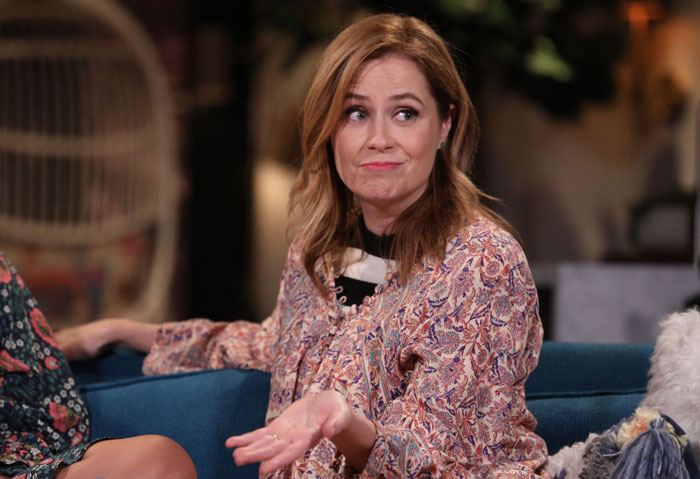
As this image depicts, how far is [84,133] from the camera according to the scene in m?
4.16

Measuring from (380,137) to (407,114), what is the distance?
0.23ft

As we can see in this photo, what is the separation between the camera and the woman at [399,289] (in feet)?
4.28

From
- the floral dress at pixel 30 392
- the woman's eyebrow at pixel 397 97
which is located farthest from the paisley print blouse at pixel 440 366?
the floral dress at pixel 30 392

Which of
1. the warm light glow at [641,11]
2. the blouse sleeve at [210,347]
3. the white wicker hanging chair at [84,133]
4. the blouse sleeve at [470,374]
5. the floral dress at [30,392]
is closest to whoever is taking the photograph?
the blouse sleeve at [470,374]

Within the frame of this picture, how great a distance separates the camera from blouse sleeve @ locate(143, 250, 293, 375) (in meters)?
1.82

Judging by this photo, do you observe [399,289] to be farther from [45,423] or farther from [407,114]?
[45,423]

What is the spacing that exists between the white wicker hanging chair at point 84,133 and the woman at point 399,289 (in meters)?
2.57

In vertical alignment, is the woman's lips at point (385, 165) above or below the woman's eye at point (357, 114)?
below

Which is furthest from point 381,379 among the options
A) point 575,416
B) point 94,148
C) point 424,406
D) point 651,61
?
point 651,61

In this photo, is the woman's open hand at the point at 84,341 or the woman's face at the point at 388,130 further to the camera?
the woman's open hand at the point at 84,341

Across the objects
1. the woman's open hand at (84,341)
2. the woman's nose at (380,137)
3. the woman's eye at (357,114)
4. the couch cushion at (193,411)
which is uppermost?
the woman's eye at (357,114)

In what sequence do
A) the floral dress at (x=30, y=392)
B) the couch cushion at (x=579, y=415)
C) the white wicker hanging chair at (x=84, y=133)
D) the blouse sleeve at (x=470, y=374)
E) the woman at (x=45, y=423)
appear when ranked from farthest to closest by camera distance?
the white wicker hanging chair at (x=84, y=133) < the couch cushion at (x=579, y=415) < the floral dress at (x=30, y=392) < the woman at (x=45, y=423) < the blouse sleeve at (x=470, y=374)

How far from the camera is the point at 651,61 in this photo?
4359 millimetres

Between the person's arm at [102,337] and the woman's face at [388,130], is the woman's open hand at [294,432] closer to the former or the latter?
the woman's face at [388,130]
